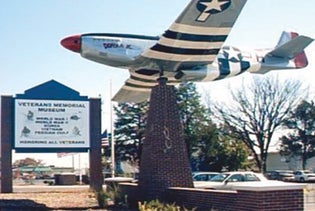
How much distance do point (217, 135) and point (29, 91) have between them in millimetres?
27278

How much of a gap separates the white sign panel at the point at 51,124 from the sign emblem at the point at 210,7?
54.1ft

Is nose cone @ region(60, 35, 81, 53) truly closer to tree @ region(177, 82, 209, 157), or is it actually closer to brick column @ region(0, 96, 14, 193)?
brick column @ region(0, 96, 14, 193)

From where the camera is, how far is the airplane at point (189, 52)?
1686 cm

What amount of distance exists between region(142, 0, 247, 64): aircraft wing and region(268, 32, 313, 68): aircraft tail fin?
3314 mm

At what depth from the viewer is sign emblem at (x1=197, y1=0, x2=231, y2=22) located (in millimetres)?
16031

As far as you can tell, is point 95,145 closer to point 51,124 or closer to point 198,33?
point 51,124

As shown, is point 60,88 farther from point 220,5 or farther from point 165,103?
point 220,5

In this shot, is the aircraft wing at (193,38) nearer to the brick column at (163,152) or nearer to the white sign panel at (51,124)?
the brick column at (163,152)

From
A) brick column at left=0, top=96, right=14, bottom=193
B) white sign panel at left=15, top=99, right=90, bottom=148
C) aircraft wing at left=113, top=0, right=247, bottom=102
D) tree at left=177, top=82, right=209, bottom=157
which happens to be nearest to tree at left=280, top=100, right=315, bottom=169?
tree at left=177, top=82, right=209, bottom=157

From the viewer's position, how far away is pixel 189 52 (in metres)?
18.5

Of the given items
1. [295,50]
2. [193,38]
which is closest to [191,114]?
[295,50]

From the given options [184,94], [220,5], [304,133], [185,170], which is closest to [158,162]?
[185,170]

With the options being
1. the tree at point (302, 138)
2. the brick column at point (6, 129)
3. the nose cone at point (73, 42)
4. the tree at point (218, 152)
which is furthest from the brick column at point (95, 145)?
the tree at point (302, 138)

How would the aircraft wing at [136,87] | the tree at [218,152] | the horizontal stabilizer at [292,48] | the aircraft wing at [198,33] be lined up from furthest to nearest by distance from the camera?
the tree at [218,152], the aircraft wing at [136,87], the horizontal stabilizer at [292,48], the aircraft wing at [198,33]
